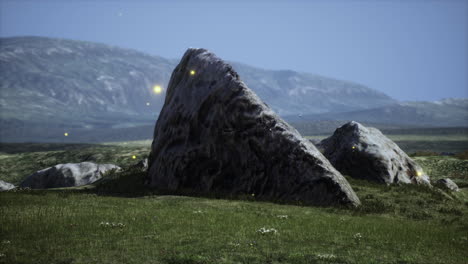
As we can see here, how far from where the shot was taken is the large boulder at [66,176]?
158 ft

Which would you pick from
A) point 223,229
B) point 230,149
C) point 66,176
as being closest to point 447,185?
point 230,149

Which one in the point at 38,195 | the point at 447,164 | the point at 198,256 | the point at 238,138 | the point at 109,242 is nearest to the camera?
the point at 198,256

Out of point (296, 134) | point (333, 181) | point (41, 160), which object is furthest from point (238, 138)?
point (41, 160)

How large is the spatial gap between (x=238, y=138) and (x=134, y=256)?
61.0 feet

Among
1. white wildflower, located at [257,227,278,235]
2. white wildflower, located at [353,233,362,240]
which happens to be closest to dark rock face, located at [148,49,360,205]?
white wildflower, located at [353,233,362,240]

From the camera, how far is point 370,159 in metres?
42.1

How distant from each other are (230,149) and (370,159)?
47.8ft

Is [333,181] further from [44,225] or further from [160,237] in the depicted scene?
[44,225]

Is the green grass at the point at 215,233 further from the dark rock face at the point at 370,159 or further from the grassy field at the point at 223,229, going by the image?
the dark rock face at the point at 370,159

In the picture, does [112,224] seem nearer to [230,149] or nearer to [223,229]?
[223,229]

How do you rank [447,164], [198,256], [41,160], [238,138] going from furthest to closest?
1. [41,160]
2. [447,164]
3. [238,138]
4. [198,256]

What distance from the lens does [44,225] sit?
2022 centimetres

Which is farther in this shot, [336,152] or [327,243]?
[336,152]

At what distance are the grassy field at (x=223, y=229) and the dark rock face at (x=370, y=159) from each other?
264 inches
